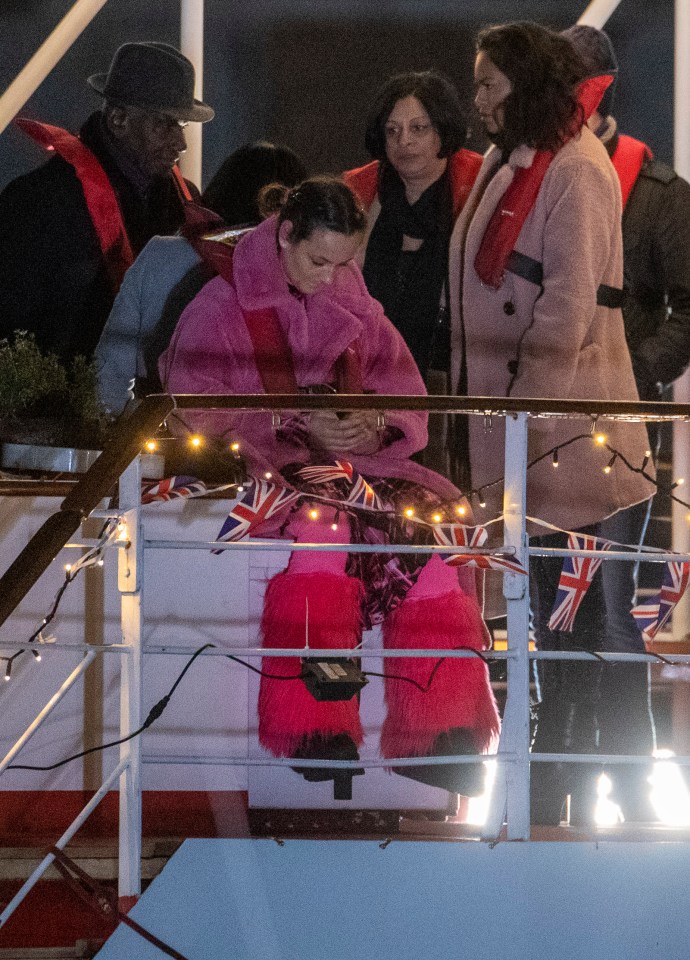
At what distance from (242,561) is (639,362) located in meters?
1.04

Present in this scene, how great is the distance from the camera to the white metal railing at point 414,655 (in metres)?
1.62

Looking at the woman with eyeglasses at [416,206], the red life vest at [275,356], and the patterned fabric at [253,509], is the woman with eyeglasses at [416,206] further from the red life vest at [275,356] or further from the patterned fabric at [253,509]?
the patterned fabric at [253,509]

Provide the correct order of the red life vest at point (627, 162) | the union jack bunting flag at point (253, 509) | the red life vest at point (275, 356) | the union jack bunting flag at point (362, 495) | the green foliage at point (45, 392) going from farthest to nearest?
the red life vest at point (627, 162) → the red life vest at point (275, 356) → the green foliage at point (45, 392) → the union jack bunting flag at point (362, 495) → the union jack bunting flag at point (253, 509)

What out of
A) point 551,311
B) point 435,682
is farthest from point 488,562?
point 551,311

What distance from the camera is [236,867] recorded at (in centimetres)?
162

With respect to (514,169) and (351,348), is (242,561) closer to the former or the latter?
(351,348)

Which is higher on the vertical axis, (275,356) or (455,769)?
(275,356)

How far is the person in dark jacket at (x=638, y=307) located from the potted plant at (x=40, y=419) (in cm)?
104

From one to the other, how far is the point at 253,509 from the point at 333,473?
0.60ft

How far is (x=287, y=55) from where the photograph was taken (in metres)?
3.08

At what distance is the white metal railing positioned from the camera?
1624 mm

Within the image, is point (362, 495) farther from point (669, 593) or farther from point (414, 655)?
point (669, 593)

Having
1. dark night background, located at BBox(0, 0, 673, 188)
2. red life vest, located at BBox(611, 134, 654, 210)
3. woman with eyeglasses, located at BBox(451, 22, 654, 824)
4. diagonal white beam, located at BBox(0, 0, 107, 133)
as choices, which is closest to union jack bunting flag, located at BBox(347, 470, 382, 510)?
woman with eyeglasses, located at BBox(451, 22, 654, 824)

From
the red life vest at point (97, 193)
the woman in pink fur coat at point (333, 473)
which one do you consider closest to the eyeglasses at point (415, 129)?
the woman in pink fur coat at point (333, 473)
